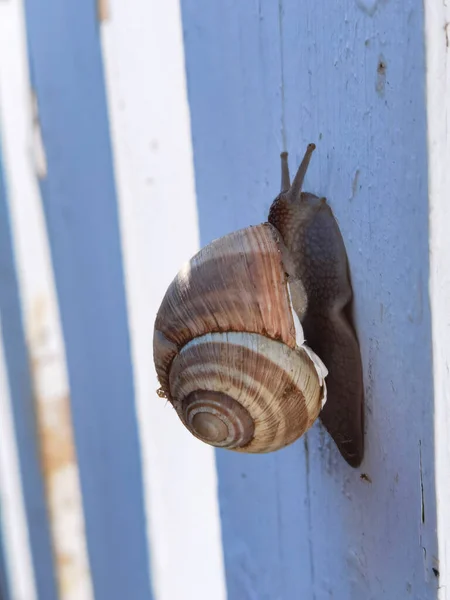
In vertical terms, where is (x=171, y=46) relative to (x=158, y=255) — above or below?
above

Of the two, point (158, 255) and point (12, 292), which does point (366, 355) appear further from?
point (12, 292)

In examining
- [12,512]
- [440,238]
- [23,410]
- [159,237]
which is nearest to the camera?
[440,238]

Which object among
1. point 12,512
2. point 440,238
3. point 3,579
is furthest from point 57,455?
point 440,238

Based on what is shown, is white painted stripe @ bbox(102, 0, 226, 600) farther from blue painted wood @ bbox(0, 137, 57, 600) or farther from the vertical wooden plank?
blue painted wood @ bbox(0, 137, 57, 600)

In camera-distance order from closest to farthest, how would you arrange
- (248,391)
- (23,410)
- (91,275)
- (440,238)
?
(440,238)
(248,391)
(91,275)
(23,410)

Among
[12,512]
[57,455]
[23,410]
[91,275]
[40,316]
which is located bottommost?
[12,512]

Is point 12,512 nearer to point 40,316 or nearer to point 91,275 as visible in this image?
point 40,316

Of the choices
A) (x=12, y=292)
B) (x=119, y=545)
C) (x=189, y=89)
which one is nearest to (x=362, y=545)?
(x=189, y=89)
